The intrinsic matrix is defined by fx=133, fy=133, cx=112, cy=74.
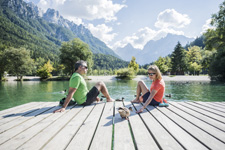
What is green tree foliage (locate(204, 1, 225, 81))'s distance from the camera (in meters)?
24.3

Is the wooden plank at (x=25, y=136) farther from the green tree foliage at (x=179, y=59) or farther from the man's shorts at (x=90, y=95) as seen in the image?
the green tree foliage at (x=179, y=59)

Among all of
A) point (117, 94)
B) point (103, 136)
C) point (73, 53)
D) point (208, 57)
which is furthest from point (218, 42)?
point (73, 53)

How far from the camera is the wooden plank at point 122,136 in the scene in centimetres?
166

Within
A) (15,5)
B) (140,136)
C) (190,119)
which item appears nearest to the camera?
(140,136)

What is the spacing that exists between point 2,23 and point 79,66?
460 feet

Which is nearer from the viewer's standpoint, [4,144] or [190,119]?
[4,144]

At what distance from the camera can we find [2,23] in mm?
105875

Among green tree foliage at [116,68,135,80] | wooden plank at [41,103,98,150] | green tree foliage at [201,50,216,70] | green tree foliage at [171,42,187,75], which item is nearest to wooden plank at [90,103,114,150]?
wooden plank at [41,103,98,150]

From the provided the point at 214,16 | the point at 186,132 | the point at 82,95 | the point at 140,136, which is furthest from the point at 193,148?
the point at 214,16

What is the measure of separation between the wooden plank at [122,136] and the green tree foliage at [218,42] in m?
28.8

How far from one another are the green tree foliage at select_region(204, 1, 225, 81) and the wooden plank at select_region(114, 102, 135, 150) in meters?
28.8

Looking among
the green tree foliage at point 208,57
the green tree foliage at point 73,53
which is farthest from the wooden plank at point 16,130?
the green tree foliage at point 73,53

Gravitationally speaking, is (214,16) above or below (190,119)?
above

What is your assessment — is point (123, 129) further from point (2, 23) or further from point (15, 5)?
point (15, 5)
